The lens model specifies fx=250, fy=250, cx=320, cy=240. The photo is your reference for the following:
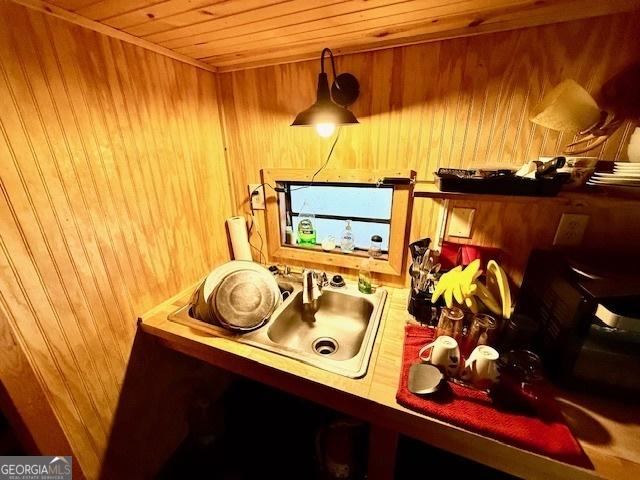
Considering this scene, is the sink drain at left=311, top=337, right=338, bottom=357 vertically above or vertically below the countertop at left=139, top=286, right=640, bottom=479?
below

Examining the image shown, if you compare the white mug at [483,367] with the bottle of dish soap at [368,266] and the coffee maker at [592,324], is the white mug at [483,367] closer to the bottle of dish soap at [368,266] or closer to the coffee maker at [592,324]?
the coffee maker at [592,324]

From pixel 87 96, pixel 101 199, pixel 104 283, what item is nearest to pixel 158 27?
pixel 87 96

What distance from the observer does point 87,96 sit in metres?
0.87

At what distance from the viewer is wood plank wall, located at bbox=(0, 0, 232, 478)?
2.43ft

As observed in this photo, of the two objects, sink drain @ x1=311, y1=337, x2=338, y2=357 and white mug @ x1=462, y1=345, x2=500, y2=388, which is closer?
white mug @ x1=462, y1=345, x2=500, y2=388

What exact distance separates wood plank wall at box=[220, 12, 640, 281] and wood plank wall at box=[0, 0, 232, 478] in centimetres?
42

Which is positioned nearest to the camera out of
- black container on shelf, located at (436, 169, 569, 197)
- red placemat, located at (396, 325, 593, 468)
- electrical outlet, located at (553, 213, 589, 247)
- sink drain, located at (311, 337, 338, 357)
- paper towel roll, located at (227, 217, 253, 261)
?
red placemat, located at (396, 325, 593, 468)

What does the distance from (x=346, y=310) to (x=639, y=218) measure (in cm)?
119

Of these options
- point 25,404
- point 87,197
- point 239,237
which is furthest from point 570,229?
point 25,404

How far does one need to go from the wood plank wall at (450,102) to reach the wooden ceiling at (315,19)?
40mm

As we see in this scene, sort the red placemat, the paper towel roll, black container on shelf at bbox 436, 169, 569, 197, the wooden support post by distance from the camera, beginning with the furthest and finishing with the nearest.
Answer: the paper towel roll, the wooden support post, black container on shelf at bbox 436, 169, 569, 197, the red placemat

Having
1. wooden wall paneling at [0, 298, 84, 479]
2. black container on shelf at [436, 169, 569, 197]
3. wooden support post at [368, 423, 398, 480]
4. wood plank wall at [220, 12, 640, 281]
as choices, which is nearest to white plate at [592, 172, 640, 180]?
black container on shelf at [436, 169, 569, 197]

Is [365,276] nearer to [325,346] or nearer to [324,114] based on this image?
[325,346]

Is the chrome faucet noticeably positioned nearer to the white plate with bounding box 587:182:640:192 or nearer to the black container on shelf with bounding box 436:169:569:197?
the black container on shelf with bounding box 436:169:569:197
